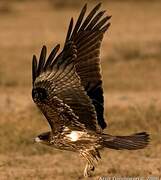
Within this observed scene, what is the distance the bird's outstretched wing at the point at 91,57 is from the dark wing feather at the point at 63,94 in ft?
0.39

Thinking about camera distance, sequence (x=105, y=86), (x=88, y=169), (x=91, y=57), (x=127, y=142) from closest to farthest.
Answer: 1. (x=127, y=142)
2. (x=91, y=57)
3. (x=88, y=169)
4. (x=105, y=86)

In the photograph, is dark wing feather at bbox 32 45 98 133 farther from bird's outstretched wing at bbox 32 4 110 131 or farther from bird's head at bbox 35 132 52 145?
bird's head at bbox 35 132 52 145

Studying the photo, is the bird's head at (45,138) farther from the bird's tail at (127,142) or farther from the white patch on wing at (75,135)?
the bird's tail at (127,142)

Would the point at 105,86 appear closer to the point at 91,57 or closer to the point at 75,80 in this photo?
the point at 91,57

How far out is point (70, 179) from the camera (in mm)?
9094

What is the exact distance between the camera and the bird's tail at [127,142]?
7961mm

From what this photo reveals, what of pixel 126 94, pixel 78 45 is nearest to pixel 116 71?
pixel 126 94

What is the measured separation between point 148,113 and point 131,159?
242 centimetres

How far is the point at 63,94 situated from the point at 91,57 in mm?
476

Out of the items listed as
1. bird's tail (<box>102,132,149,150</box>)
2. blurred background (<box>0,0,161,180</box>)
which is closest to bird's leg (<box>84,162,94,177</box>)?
bird's tail (<box>102,132,149,150</box>)

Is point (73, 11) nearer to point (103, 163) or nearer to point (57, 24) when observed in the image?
point (57, 24)

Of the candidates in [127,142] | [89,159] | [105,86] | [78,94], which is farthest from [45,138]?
[105,86]

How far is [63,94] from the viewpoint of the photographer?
8.04 metres

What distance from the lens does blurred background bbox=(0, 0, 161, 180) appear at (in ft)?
33.0
